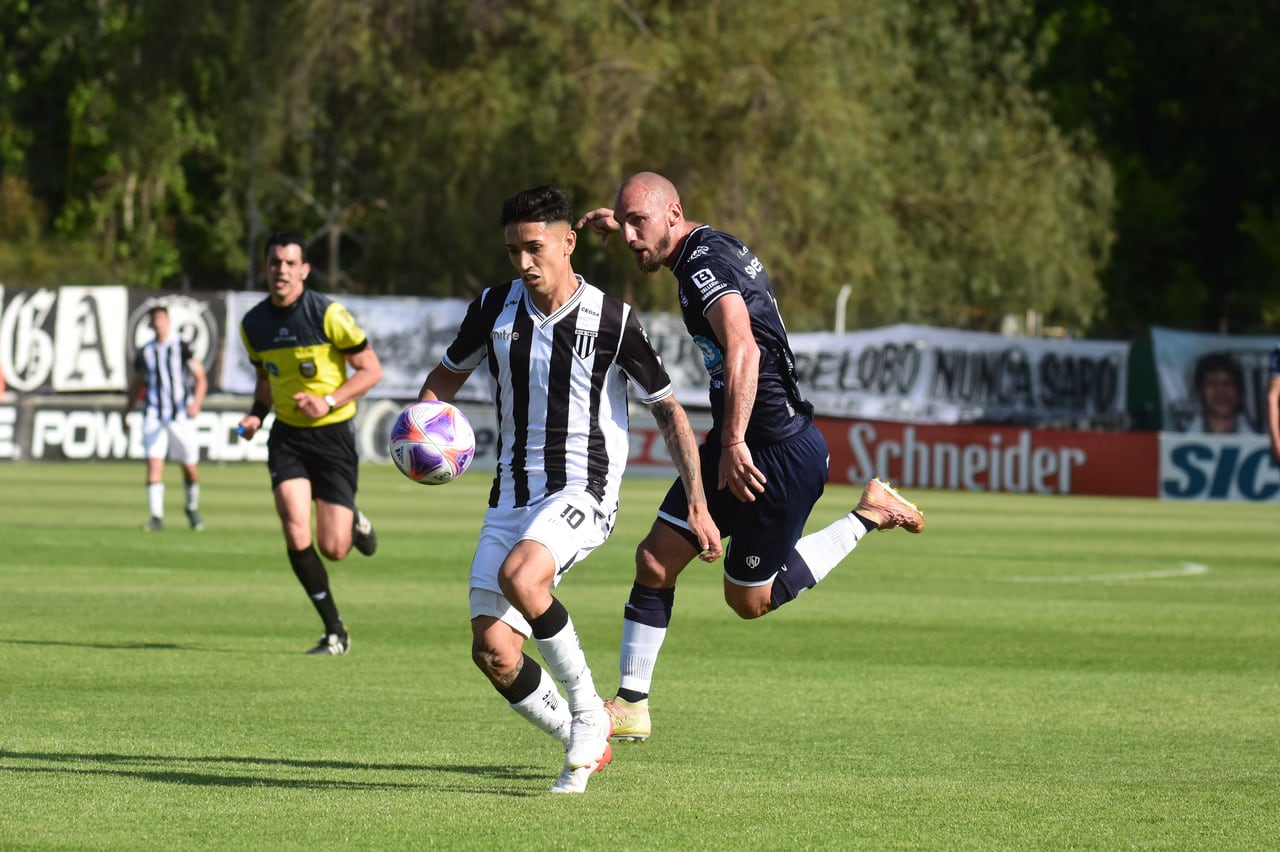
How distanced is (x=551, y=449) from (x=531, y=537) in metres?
0.43

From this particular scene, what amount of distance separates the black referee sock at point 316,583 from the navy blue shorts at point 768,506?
371cm

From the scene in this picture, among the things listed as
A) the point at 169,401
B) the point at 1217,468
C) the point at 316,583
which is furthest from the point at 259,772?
the point at 1217,468

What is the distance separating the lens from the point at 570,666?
7305mm

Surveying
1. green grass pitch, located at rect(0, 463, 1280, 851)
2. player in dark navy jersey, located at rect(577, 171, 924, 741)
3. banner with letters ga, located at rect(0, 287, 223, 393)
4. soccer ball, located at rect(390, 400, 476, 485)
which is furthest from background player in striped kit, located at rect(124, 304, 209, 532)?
soccer ball, located at rect(390, 400, 476, 485)

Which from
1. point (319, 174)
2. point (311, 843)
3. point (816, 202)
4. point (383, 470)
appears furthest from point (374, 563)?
point (319, 174)

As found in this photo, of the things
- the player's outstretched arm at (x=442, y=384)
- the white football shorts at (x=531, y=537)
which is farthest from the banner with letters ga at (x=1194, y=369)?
the white football shorts at (x=531, y=537)

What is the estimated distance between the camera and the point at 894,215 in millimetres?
50562

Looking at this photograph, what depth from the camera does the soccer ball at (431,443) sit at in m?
7.66

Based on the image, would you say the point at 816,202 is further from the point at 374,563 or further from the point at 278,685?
the point at 278,685

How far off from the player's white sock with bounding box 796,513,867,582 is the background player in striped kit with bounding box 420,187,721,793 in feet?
4.94

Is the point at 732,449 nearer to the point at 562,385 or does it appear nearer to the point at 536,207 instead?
the point at 562,385

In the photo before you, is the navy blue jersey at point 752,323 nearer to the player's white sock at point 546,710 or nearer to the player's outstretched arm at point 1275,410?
the player's white sock at point 546,710

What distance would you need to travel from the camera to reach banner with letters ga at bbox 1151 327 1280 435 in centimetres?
3456

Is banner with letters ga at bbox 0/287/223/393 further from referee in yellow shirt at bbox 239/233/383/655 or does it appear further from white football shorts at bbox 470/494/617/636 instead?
white football shorts at bbox 470/494/617/636
